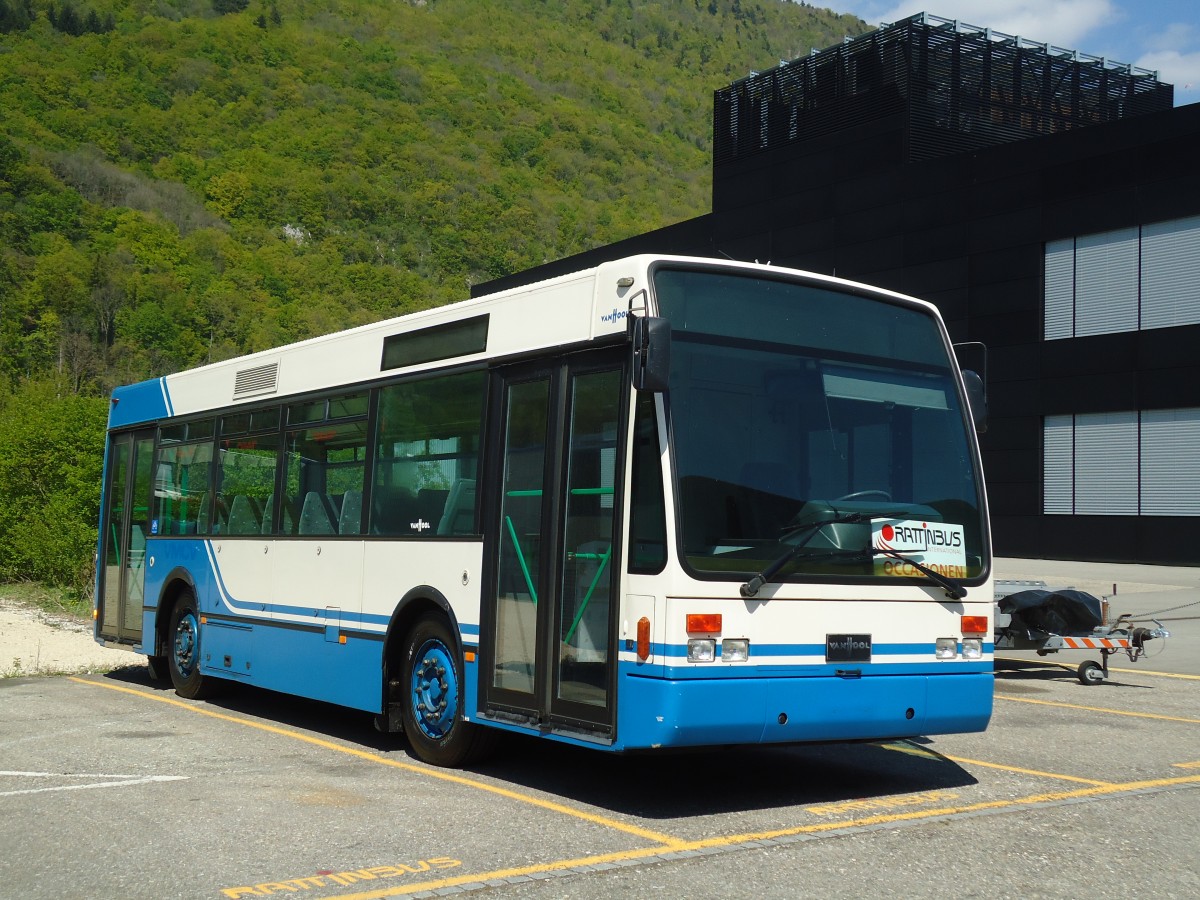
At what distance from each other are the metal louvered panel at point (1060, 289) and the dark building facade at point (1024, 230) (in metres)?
0.05

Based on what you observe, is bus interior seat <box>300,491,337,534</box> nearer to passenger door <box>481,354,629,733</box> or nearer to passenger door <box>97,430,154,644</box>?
passenger door <box>481,354,629,733</box>

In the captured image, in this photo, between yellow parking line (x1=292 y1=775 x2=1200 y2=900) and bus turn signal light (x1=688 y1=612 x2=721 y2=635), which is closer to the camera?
yellow parking line (x1=292 y1=775 x2=1200 y2=900)

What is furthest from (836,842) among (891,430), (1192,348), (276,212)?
(276,212)

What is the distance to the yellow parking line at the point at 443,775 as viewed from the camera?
23.3 ft

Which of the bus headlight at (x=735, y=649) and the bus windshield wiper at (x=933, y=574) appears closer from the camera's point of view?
the bus headlight at (x=735, y=649)

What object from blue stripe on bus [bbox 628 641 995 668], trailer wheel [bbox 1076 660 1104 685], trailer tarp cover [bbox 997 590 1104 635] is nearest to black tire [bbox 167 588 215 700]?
blue stripe on bus [bbox 628 641 995 668]

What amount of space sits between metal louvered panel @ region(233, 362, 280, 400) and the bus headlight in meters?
5.93

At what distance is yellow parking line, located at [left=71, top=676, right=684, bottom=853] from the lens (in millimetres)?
7098

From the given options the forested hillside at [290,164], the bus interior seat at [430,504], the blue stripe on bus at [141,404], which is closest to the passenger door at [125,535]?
the blue stripe on bus at [141,404]

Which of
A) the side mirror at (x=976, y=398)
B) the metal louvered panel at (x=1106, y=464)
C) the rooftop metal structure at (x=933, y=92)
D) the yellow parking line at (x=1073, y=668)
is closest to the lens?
the side mirror at (x=976, y=398)

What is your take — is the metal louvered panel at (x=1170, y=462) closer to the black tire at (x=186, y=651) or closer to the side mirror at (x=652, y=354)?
the black tire at (x=186, y=651)

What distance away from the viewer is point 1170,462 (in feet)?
121

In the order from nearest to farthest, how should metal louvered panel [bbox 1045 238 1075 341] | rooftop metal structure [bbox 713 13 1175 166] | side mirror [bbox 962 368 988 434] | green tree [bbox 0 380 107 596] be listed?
side mirror [bbox 962 368 988 434] < green tree [bbox 0 380 107 596] < metal louvered panel [bbox 1045 238 1075 341] < rooftop metal structure [bbox 713 13 1175 166]

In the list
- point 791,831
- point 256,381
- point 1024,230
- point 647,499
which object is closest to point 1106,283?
point 1024,230
